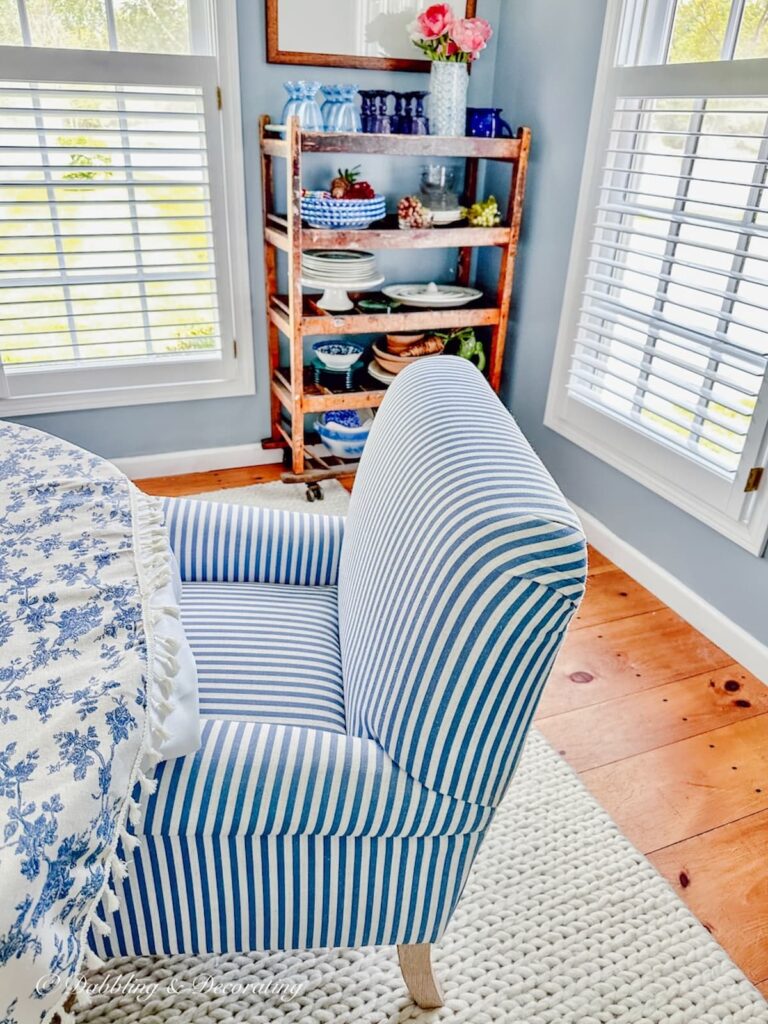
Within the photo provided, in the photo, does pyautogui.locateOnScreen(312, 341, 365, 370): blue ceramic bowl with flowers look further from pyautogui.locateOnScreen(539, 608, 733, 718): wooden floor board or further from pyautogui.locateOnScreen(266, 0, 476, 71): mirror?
pyautogui.locateOnScreen(539, 608, 733, 718): wooden floor board

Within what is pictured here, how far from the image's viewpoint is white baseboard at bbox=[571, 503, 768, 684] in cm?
198

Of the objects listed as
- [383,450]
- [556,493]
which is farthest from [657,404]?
[556,493]

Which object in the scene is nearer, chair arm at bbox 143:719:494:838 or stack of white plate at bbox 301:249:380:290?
chair arm at bbox 143:719:494:838

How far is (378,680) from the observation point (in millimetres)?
997

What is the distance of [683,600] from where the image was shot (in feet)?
7.17

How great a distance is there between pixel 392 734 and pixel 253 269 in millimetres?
2141

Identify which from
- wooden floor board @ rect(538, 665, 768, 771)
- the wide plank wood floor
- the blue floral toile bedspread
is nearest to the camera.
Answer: the blue floral toile bedspread

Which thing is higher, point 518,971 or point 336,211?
point 336,211

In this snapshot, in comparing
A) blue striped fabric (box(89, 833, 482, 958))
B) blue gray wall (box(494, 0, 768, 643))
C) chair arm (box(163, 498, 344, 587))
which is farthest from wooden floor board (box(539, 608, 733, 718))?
blue striped fabric (box(89, 833, 482, 958))

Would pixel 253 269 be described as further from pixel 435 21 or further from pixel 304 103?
pixel 435 21

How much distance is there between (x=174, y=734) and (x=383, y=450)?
579 mm

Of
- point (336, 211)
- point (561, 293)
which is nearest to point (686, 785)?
point (561, 293)

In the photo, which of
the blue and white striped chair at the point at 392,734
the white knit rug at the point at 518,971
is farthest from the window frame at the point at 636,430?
the blue and white striped chair at the point at 392,734

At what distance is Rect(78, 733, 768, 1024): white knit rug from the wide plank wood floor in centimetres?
9
